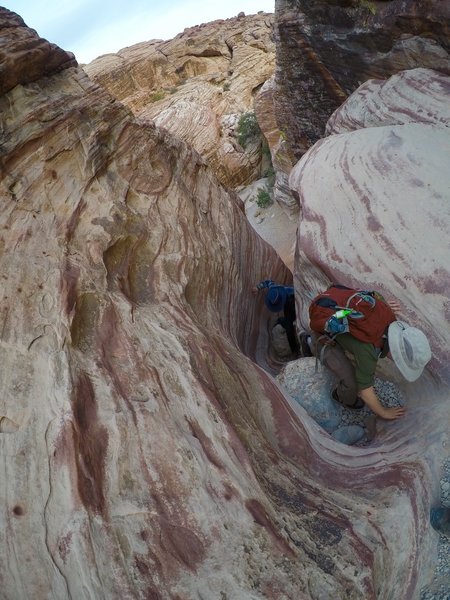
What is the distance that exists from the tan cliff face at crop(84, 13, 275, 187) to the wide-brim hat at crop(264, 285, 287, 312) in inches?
479

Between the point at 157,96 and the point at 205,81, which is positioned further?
the point at 205,81

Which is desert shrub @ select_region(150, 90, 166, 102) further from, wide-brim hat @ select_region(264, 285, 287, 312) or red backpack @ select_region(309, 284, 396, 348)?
red backpack @ select_region(309, 284, 396, 348)

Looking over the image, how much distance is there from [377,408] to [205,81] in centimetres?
2080

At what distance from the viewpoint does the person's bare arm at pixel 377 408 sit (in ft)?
16.7

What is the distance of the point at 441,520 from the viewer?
3.88 meters

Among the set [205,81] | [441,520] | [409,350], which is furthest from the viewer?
[205,81]

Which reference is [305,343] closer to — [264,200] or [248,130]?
[264,200]

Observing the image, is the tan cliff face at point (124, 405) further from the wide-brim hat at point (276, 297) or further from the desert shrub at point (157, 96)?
the desert shrub at point (157, 96)

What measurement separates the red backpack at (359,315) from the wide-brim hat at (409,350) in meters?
0.13

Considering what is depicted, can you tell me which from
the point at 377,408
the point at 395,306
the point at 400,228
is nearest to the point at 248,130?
the point at 400,228

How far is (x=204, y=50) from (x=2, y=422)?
24249 millimetres

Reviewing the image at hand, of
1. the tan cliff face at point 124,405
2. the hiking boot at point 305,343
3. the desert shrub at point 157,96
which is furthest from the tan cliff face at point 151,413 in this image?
the desert shrub at point 157,96

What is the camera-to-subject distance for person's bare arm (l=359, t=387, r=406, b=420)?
5.10 m

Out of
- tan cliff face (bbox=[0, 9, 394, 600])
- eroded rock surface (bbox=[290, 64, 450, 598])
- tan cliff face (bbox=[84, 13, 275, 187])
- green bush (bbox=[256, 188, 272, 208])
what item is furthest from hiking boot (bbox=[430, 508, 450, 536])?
tan cliff face (bbox=[84, 13, 275, 187])
